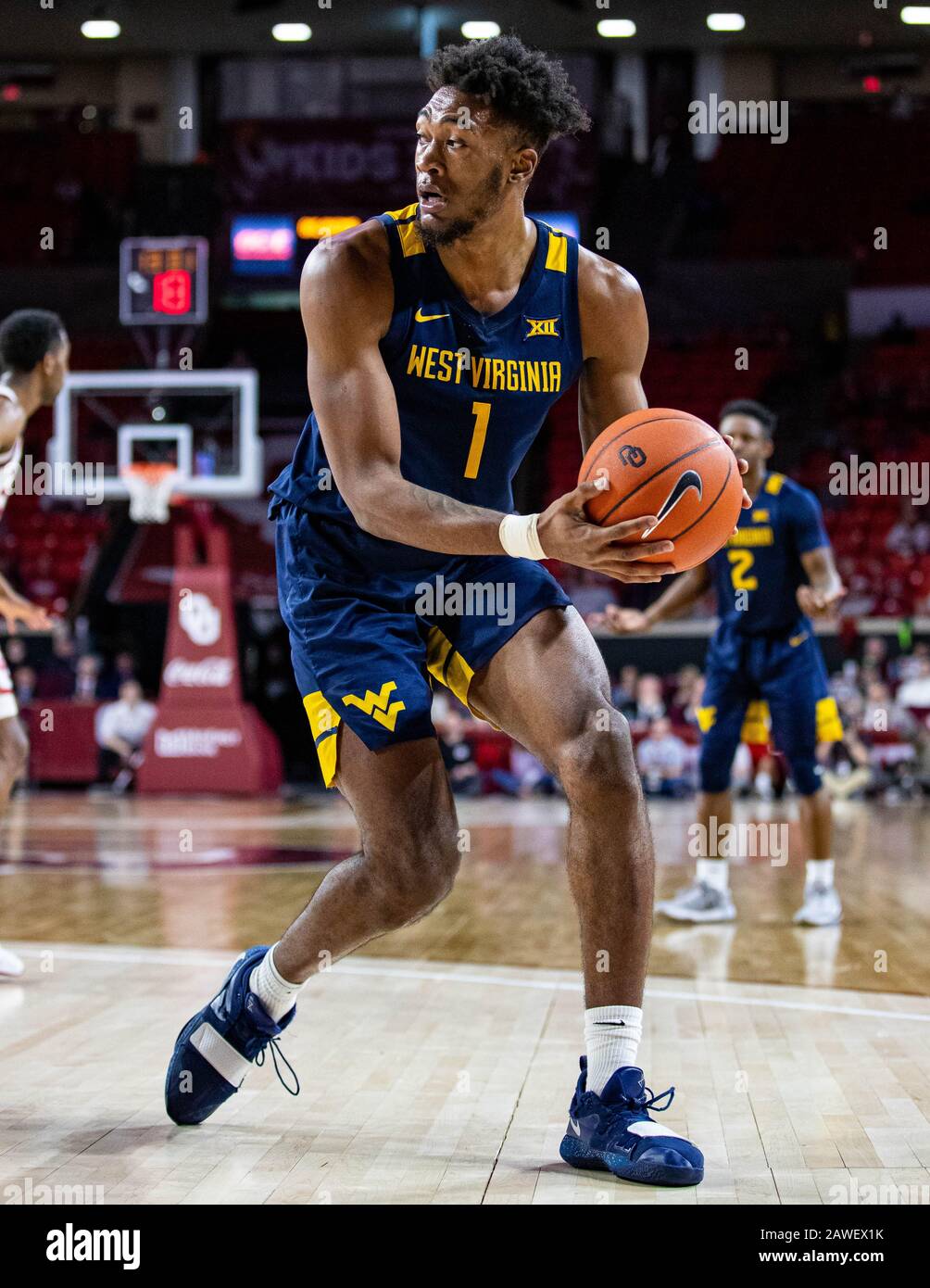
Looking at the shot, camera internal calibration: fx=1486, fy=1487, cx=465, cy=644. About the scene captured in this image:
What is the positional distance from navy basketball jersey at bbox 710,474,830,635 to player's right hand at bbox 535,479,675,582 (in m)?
Answer: 4.27

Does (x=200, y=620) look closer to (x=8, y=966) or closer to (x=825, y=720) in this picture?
(x=825, y=720)

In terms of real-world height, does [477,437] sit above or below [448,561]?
above

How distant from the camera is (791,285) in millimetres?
21141

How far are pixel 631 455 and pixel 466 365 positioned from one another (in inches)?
23.6

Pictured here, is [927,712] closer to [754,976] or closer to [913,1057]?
[754,976]

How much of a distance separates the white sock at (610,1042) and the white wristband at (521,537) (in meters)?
0.90

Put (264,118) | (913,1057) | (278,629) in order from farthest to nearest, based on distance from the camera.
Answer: (264,118) → (278,629) → (913,1057)

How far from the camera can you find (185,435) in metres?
14.8

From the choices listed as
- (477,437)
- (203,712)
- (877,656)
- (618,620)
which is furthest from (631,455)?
(877,656)

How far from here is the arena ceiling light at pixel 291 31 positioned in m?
19.7

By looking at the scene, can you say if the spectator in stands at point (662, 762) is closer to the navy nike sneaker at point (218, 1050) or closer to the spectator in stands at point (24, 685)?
the spectator in stands at point (24, 685)

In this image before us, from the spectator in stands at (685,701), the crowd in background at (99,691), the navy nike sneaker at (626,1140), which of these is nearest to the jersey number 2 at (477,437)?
the navy nike sneaker at (626,1140)
